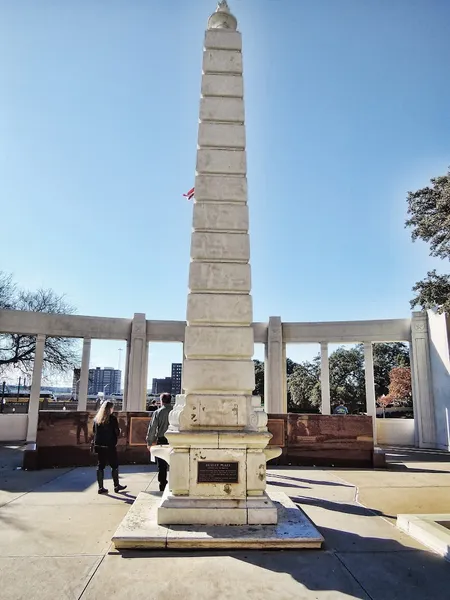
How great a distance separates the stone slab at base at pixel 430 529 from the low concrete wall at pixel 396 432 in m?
13.0

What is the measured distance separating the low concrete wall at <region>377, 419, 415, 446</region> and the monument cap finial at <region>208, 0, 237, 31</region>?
16099 mm

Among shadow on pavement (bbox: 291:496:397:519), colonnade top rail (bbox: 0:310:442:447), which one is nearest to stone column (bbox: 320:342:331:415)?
colonnade top rail (bbox: 0:310:442:447)

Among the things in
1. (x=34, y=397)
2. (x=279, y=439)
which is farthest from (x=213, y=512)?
(x=34, y=397)

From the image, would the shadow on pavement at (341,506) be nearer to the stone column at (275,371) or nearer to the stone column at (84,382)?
the stone column at (275,371)

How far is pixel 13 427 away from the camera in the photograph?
57.6ft

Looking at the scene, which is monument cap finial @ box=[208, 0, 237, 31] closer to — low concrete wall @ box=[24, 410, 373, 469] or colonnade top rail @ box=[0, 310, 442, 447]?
low concrete wall @ box=[24, 410, 373, 469]

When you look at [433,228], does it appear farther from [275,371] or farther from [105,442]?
[105,442]

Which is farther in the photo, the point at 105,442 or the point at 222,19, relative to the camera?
the point at 105,442

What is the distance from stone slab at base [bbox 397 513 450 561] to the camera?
498 centimetres

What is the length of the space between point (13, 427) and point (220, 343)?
49.0 ft

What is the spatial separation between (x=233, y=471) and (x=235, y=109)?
560 centimetres

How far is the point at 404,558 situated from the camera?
4852 mm

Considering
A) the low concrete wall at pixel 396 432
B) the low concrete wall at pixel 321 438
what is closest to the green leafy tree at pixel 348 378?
the low concrete wall at pixel 396 432

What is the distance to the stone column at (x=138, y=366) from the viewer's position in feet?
59.2
